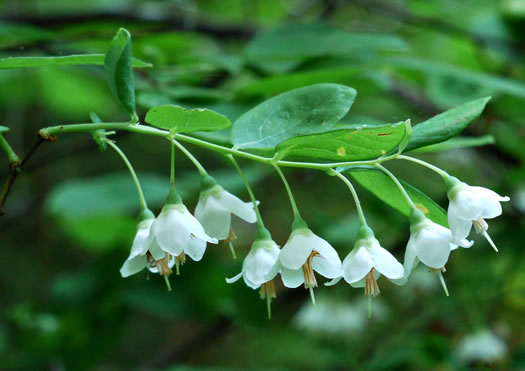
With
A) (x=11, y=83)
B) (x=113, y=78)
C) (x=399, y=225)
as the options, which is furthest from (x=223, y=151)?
(x=11, y=83)

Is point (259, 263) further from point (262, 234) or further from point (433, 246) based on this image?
point (433, 246)

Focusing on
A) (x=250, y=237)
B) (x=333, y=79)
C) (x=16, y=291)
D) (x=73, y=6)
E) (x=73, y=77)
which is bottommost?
(x=16, y=291)

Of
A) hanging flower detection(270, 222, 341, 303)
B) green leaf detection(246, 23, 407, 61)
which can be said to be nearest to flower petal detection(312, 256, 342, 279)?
hanging flower detection(270, 222, 341, 303)

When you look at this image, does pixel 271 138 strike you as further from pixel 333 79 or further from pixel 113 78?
pixel 333 79

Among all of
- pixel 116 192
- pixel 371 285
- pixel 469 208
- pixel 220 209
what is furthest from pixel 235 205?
pixel 116 192

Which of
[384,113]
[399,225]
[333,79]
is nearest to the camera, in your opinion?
[333,79]

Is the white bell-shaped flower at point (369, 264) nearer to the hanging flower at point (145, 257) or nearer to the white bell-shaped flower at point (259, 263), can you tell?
the white bell-shaped flower at point (259, 263)

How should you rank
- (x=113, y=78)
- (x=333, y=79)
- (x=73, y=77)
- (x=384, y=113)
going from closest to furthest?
(x=113, y=78)
(x=333, y=79)
(x=73, y=77)
(x=384, y=113)
